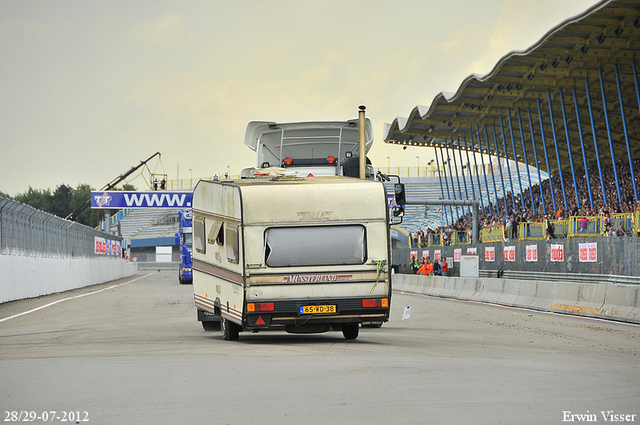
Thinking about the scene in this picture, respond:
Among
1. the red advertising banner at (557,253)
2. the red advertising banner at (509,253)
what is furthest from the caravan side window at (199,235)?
the red advertising banner at (509,253)

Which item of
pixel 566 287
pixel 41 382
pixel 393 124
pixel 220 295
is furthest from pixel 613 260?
pixel 393 124

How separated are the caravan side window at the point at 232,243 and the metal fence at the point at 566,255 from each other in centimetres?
1378

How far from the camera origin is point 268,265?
13.3 meters

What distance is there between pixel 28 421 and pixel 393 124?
200 feet

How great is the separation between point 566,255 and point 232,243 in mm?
18363

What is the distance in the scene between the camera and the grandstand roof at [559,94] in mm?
39469

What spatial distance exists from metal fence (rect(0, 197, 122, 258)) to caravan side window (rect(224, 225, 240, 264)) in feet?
51.5

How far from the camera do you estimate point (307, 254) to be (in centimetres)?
1347

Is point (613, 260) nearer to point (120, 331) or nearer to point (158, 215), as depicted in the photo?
point (120, 331)

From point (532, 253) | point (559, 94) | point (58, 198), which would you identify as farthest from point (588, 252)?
point (58, 198)

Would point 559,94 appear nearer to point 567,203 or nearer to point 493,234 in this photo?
point 567,203

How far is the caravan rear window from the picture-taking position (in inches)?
528

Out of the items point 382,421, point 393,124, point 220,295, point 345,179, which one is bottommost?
point 382,421

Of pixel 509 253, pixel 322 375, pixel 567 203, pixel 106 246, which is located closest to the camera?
pixel 322 375
